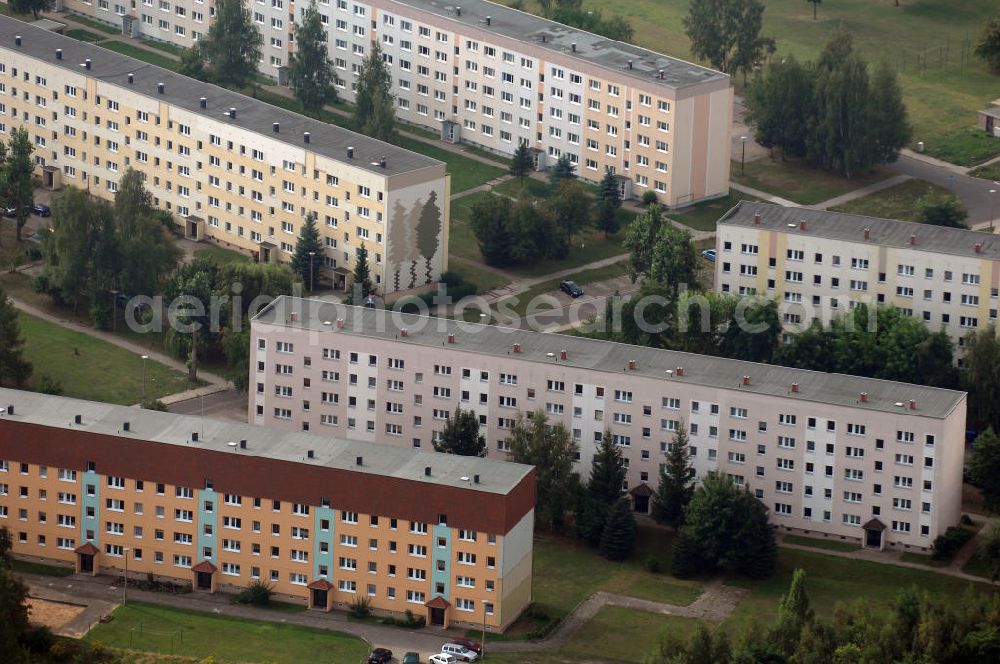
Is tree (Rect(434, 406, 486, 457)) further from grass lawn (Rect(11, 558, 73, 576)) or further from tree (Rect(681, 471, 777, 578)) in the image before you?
grass lawn (Rect(11, 558, 73, 576))

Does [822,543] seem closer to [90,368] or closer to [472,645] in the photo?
[472,645]

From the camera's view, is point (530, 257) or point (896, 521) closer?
point (896, 521)

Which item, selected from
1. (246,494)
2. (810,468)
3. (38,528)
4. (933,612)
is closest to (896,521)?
(810,468)

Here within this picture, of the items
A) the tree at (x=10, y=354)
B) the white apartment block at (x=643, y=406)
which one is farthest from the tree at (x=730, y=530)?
the tree at (x=10, y=354)

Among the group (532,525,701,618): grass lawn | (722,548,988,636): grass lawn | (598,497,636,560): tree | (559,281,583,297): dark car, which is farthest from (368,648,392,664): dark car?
(559,281,583,297): dark car

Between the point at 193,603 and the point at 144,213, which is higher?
the point at 144,213

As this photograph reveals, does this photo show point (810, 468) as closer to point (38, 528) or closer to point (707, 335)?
point (707, 335)
